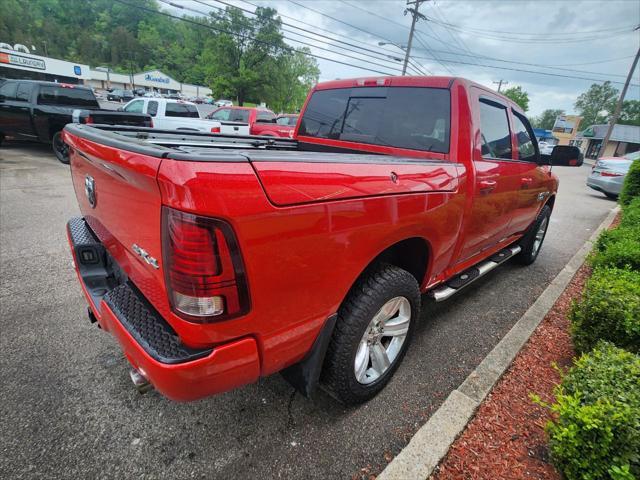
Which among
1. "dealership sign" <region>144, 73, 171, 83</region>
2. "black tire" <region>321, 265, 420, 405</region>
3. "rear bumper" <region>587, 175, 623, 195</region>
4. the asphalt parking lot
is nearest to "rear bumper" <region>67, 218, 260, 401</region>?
"black tire" <region>321, 265, 420, 405</region>

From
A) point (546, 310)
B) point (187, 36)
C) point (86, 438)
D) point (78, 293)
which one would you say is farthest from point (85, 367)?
point (187, 36)

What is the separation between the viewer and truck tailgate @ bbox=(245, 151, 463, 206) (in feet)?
4.19

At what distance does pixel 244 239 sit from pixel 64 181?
8186 millimetres

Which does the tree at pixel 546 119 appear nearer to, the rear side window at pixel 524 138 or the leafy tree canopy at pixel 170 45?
the leafy tree canopy at pixel 170 45

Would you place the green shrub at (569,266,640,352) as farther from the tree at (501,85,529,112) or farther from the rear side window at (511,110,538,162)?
the tree at (501,85,529,112)

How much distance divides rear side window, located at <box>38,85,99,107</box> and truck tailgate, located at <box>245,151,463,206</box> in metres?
11.1

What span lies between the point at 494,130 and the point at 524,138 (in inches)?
36.8

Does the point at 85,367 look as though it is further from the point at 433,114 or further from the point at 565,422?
the point at 433,114

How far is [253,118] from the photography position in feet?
45.1

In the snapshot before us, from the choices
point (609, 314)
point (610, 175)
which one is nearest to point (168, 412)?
point (609, 314)

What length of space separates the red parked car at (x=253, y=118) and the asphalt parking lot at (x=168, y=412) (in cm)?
1079

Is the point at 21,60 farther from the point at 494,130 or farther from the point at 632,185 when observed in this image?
the point at 632,185

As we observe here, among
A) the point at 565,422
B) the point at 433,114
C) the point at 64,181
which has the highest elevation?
the point at 433,114

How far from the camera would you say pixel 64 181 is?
7434 millimetres
